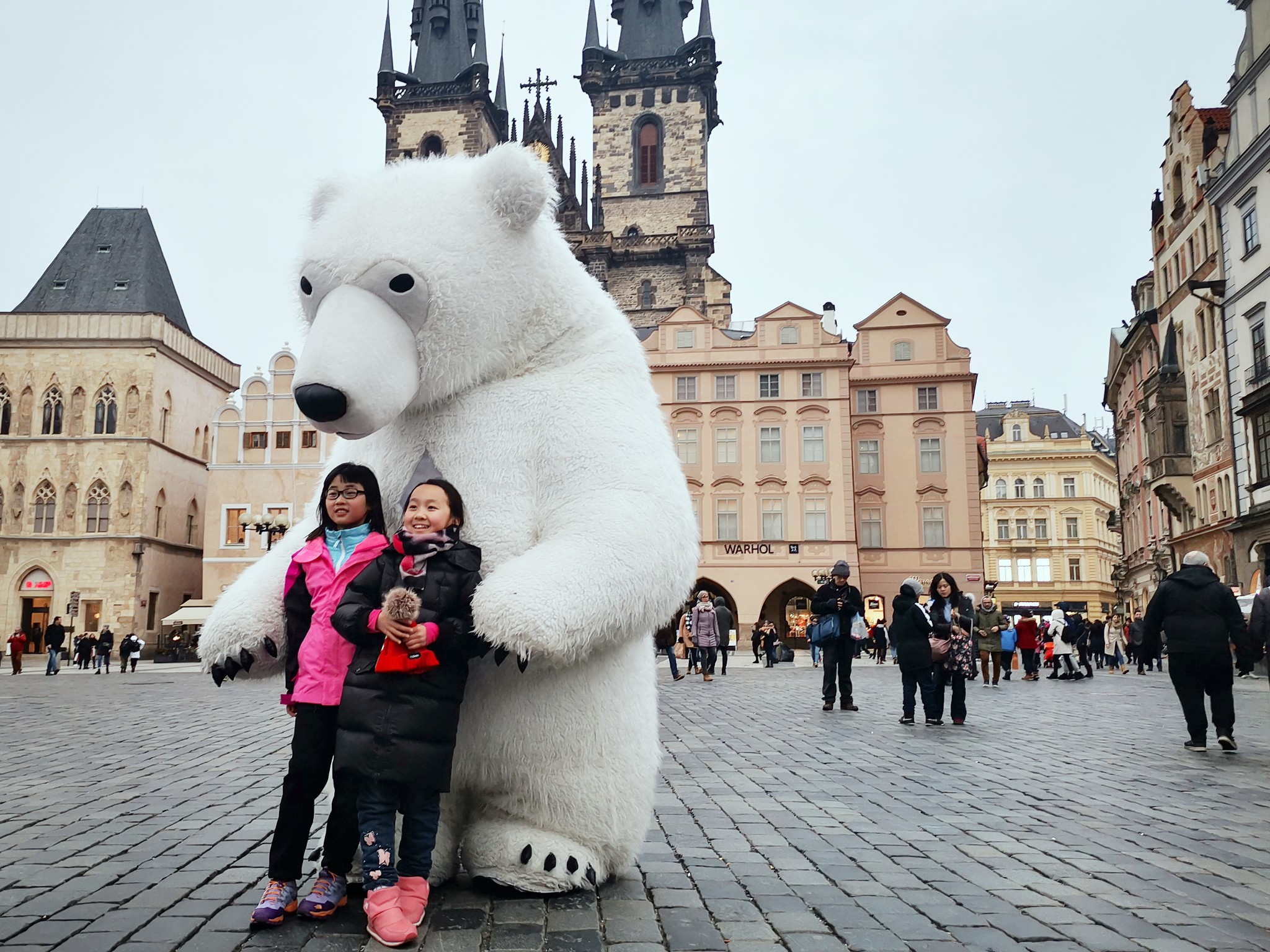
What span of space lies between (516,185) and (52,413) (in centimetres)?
3970

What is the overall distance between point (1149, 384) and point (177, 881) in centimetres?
3394

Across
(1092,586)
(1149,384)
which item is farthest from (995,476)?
(1149,384)

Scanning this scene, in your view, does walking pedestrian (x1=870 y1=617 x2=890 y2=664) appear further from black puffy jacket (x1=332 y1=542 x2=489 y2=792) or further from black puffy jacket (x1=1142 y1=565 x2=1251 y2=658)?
black puffy jacket (x1=332 y1=542 x2=489 y2=792)

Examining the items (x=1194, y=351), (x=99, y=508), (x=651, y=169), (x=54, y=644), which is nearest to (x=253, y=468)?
(x=99, y=508)

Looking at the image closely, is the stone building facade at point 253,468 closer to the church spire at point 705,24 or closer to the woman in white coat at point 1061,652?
the woman in white coat at point 1061,652

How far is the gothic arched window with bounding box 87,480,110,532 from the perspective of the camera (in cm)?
3666

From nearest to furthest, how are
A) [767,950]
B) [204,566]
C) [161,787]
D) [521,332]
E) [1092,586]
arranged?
[767,950] < [521,332] < [161,787] < [204,566] < [1092,586]

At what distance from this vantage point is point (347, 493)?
2.87 meters

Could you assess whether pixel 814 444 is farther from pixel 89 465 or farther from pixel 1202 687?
pixel 1202 687

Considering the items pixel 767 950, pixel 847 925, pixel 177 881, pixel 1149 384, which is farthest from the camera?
pixel 1149 384

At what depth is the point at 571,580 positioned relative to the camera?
255cm

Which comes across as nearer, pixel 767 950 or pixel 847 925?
pixel 767 950

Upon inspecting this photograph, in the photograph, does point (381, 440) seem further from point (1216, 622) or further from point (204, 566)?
point (204, 566)

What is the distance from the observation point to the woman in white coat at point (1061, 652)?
61.9 feet
